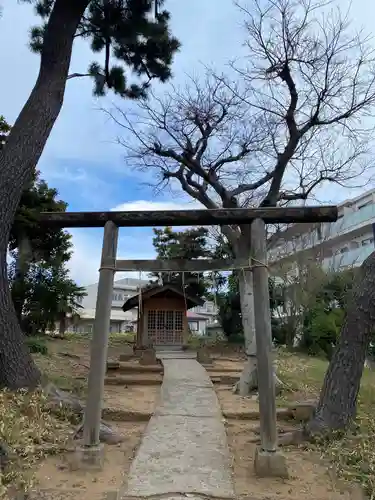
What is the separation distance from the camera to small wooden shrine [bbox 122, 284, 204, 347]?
1566cm

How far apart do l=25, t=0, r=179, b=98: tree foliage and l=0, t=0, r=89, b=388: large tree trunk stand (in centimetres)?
69

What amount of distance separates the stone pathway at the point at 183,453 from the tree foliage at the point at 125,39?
596cm

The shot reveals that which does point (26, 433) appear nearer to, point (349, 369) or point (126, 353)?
point (349, 369)

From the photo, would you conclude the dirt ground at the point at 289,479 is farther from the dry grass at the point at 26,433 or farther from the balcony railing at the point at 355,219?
the balcony railing at the point at 355,219

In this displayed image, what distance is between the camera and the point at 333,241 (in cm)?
2386

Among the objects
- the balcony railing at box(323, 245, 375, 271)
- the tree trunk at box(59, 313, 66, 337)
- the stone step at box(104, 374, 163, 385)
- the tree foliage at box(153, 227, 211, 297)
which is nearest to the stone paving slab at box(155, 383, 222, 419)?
the stone step at box(104, 374, 163, 385)

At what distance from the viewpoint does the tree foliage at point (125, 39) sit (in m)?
7.89

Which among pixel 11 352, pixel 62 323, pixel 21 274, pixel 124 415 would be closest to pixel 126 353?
pixel 62 323

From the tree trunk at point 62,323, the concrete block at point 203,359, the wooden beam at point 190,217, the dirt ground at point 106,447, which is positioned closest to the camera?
the dirt ground at point 106,447

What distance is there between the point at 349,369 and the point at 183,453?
2.11 metres

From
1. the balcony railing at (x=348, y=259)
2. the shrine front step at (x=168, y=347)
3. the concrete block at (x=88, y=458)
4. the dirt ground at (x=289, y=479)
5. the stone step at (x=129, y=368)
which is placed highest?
the balcony railing at (x=348, y=259)

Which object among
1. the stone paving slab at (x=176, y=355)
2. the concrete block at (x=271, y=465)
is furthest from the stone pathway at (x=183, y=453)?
the stone paving slab at (x=176, y=355)

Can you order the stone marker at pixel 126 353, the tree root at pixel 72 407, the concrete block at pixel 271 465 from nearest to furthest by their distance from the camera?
the concrete block at pixel 271 465
the tree root at pixel 72 407
the stone marker at pixel 126 353

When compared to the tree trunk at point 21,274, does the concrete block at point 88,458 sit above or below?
below
